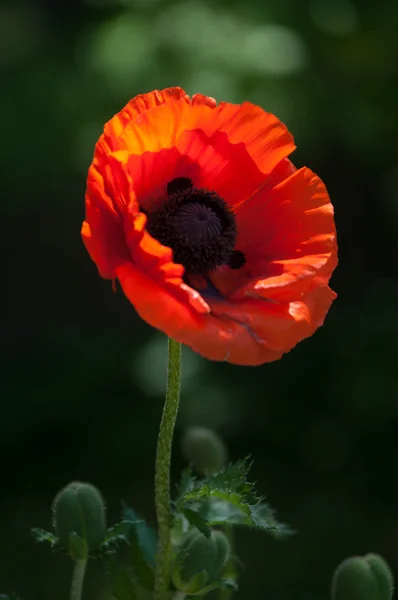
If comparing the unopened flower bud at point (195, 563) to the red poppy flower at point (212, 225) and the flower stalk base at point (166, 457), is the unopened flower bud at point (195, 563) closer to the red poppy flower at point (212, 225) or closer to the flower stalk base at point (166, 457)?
the flower stalk base at point (166, 457)

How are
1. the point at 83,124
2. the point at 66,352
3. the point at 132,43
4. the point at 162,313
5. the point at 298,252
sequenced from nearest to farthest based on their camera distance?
1. the point at 162,313
2. the point at 298,252
3. the point at 132,43
4. the point at 83,124
5. the point at 66,352

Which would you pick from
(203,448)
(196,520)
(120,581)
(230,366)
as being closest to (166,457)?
(196,520)

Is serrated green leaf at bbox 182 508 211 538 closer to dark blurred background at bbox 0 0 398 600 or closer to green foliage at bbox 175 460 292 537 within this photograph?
green foliage at bbox 175 460 292 537

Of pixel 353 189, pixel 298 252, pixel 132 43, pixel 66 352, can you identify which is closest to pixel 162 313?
pixel 298 252

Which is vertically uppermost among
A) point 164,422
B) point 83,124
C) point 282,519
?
point 83,124

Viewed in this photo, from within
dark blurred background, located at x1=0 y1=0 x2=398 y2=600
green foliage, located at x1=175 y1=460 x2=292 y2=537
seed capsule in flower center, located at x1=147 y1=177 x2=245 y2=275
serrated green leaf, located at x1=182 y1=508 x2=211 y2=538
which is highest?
dark blurred background, located at x1=0 y1=0 x2=398 y2=600

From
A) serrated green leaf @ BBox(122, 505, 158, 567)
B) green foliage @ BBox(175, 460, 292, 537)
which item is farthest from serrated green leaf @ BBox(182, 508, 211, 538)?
serrated green leaf @ BBox(122, 505, 158, 567)

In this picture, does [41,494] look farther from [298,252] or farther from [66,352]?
[298,252]
